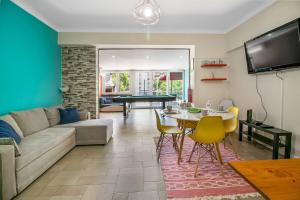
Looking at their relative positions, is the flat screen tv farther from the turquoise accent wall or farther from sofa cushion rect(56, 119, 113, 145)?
the turquoise accent wall

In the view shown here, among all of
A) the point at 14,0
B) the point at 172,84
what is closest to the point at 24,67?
the point at 14,0

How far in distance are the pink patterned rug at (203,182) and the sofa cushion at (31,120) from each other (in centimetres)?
236

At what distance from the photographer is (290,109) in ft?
9.91

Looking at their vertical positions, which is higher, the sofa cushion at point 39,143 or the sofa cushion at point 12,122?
the sofa cushion at point 12,122

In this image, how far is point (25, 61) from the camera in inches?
139

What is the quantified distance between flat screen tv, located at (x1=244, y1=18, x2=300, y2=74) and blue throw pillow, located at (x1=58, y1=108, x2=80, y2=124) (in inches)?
157

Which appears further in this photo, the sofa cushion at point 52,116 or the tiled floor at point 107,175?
the sofa cushion at point 52,116

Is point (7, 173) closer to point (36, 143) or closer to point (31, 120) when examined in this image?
point (36, 143)

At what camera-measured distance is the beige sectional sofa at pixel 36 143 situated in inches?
76.0

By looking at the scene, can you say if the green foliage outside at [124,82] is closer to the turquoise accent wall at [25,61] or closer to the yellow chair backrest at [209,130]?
the turquoise accent wall at [25,61]

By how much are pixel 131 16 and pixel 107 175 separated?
3.30 meters

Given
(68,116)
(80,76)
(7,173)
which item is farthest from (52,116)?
(7,173)

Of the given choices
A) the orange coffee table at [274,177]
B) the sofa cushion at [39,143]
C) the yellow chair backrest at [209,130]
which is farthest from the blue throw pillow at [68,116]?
the orange coffee table at [274,177]

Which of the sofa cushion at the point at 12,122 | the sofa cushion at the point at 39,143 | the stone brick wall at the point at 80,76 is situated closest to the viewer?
the sofa cushion at the point at 39,143
